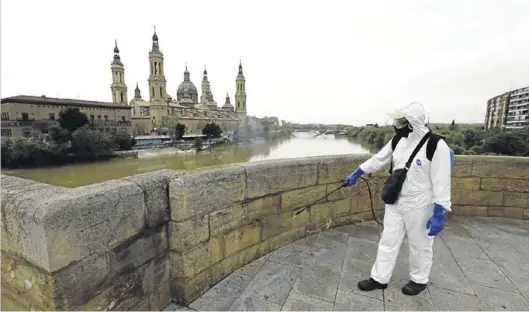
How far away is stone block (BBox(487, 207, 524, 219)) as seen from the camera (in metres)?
3.46

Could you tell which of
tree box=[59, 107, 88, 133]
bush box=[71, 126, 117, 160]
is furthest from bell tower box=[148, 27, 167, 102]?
bush box=[71, 126, 117, 160]

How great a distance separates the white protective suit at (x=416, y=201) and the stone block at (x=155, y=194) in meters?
1.56

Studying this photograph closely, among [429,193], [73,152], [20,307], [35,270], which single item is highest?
[429,193]

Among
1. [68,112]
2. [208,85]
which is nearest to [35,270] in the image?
[68,112]

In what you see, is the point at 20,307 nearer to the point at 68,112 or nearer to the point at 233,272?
the point at 233,272

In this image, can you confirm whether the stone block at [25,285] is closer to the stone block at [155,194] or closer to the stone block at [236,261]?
the stone block at [155,194]

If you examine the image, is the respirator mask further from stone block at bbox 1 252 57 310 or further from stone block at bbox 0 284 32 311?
stone block at bbox 0 284 32 311

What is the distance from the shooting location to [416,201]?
192 centimetres

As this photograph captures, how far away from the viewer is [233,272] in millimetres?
2258

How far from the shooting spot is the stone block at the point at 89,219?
1238mm

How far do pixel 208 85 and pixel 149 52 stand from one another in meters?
27.6

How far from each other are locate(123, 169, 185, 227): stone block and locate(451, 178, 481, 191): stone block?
344cm

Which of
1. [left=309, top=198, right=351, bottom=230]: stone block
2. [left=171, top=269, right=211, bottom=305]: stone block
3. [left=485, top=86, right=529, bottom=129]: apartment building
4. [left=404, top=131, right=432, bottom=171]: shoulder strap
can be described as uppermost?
[left=485, top=86, right=529, bottom=129]: apartment building

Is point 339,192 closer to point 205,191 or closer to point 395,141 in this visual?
point 395,141
